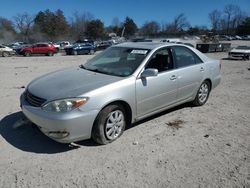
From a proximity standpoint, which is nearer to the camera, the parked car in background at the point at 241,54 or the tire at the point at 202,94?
the tire at the point at 202,94

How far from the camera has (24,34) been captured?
83.8m

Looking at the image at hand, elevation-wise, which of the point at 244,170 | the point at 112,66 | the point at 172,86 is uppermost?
the point at 112,66

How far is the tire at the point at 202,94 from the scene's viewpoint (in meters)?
6.07

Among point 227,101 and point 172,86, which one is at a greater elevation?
point 172,86

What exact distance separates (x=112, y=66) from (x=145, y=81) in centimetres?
75

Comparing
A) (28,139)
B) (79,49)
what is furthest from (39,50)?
(28,139)

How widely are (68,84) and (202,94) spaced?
135 inches

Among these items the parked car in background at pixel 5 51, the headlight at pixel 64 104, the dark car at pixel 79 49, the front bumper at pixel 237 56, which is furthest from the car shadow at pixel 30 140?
the dark car at pixel 79 49

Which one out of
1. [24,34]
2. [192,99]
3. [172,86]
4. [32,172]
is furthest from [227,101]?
[24,34]

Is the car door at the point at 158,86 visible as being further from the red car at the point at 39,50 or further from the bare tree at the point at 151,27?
the bare tree at the point at 151,27

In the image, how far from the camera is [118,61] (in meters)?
4.98

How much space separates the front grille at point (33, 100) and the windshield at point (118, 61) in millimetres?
1282

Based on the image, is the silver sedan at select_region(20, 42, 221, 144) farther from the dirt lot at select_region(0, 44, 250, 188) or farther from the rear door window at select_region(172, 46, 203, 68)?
the dirt lot at select_region(0, 44, 250, 188)

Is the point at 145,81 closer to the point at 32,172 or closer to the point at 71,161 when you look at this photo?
the point at 71,161
